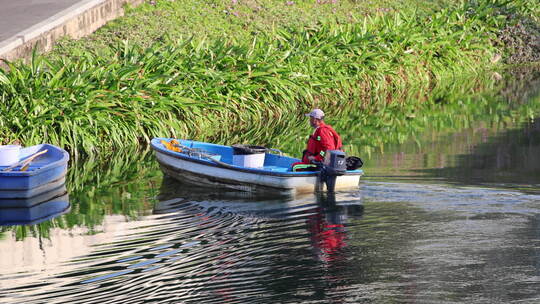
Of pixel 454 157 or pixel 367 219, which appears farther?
pixel 454 157

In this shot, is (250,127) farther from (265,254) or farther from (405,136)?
(265,254)

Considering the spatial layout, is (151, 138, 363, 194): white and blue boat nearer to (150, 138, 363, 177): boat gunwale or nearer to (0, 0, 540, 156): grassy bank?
(150, 138, 363, 177): boat gunwale

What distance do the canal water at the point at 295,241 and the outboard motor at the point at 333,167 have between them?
229 millimetres

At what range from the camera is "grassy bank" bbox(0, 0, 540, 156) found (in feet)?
58.1

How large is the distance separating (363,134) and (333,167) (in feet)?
20.9

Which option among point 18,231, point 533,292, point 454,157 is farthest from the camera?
point 454,157

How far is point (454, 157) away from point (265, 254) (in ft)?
22.3

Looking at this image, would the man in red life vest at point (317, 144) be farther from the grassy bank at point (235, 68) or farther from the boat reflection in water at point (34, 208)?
the grassy bank at point (235, 68)

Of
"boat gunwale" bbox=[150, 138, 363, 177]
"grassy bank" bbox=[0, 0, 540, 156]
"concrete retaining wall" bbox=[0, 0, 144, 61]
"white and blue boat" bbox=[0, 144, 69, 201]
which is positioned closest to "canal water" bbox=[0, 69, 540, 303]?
"boat gunwale" bbox=[150, 138, 363, 177]

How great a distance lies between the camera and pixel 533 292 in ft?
32.0

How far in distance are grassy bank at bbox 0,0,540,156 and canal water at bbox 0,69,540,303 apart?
1.30 metres

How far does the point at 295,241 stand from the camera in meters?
11.9

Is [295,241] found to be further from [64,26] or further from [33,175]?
[64,26]

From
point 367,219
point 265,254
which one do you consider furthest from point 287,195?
point 265,254
